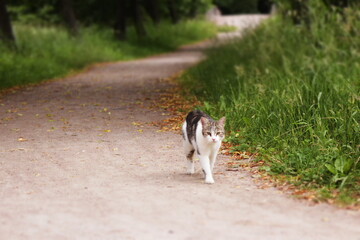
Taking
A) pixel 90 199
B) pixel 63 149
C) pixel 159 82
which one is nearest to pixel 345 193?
pixel 90 199

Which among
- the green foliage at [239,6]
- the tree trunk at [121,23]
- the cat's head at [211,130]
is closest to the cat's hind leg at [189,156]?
the cat's head at [211,130]

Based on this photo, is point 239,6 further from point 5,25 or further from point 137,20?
point 5,25

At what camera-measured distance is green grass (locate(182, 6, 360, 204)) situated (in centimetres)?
684

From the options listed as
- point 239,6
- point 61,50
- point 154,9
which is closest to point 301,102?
point 61,50

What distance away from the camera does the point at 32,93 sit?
49.0 feet

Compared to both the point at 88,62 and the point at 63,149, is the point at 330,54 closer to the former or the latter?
the point at 63,149

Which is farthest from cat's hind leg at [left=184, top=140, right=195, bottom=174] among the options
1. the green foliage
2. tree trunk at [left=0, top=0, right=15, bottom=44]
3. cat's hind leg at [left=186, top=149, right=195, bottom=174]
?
the green foliage

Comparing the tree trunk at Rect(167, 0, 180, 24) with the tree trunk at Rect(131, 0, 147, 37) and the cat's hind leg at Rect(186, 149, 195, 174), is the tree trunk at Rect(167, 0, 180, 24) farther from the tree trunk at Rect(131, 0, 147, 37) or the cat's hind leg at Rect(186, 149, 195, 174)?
the cat's hind leg at Rect(186, 149, 195, 174)

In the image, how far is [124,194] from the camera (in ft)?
20.0

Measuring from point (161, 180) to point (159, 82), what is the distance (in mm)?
10929

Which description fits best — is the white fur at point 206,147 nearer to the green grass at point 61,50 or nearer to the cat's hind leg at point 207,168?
the cat's hind leg at point 207,168

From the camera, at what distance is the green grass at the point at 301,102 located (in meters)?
6.84

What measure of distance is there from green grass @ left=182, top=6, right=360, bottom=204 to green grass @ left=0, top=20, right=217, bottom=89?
5.17m

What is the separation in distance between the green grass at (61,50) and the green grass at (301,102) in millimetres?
5174
